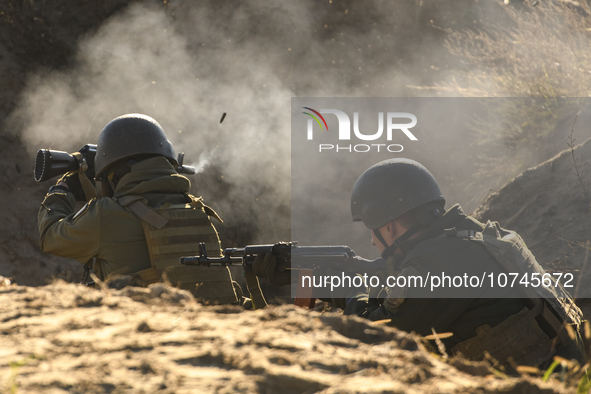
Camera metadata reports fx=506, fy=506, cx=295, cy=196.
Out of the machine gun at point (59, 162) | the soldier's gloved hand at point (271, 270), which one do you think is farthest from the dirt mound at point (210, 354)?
the machine gun at point (59, 162)

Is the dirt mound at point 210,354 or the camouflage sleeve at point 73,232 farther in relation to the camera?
the camouflage sleeve at point 73,232

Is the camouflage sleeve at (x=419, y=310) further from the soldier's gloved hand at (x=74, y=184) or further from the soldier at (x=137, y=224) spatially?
the soldier's gloved hand at (x=74, y=184)

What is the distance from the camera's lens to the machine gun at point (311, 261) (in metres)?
3.13

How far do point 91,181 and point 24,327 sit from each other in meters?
2.98

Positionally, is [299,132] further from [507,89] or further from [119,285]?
→ [119,285]

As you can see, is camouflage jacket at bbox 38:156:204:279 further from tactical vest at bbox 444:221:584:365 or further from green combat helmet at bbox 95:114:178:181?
tactical vest at bbox 444:221:584:365

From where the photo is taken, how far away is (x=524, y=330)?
252 cm

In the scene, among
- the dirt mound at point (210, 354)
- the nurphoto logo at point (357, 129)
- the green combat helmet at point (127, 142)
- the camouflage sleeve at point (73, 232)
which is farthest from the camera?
the nurphoto logo at point (357, 129)

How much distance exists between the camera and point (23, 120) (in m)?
7.41

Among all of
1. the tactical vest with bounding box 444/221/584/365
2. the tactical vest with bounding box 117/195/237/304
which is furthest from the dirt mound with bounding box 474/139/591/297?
the tactical vest with bounding box 117/195/237/304

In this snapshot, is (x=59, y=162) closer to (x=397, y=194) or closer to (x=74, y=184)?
(x=74, y=184)

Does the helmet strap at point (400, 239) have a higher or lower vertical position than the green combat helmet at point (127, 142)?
lower

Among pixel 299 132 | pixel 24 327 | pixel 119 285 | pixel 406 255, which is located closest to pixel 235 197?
pixel 299 132

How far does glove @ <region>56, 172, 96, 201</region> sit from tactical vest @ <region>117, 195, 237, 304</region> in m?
0.86
